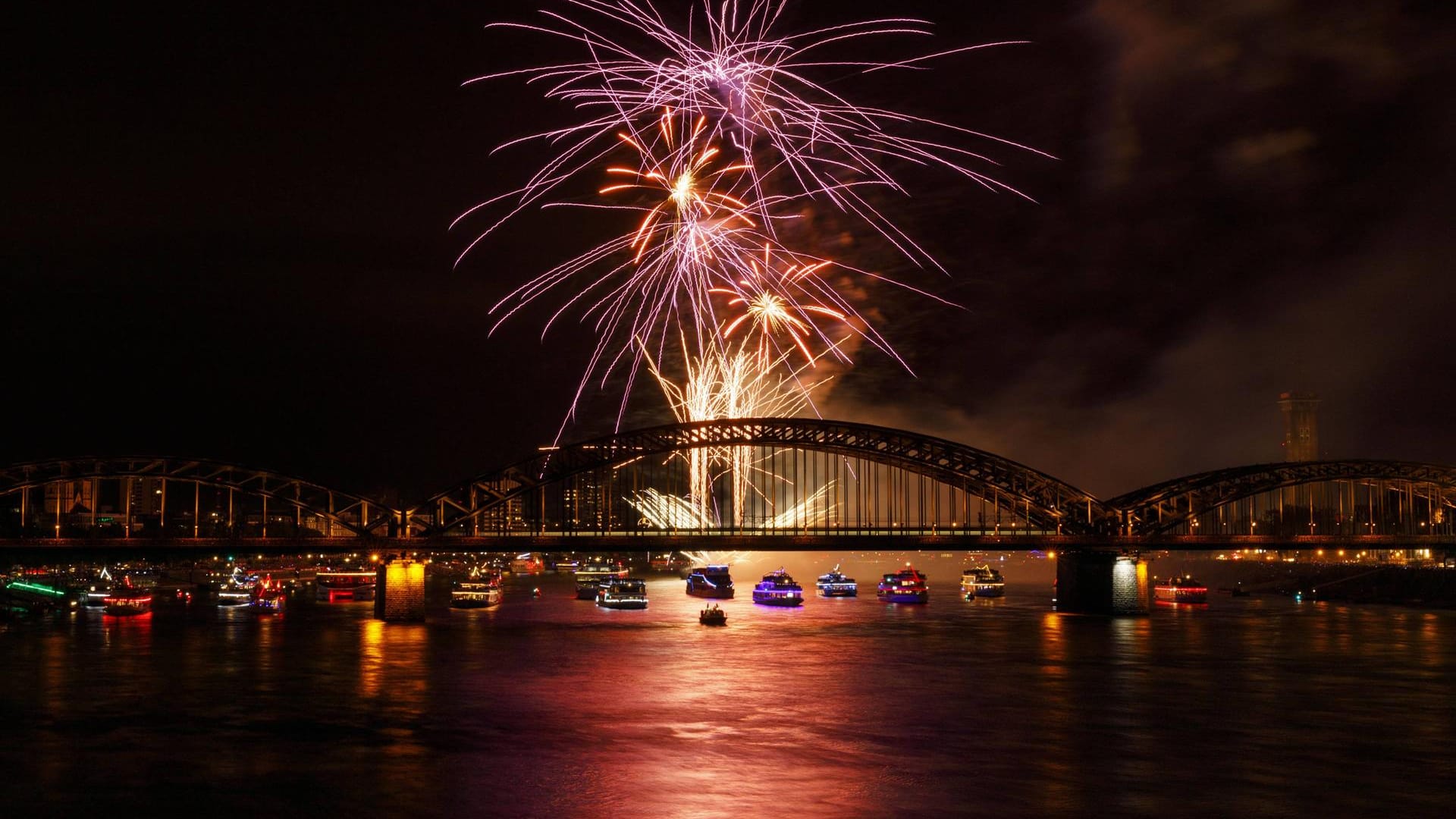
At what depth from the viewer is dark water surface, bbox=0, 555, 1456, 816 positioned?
3116 cm

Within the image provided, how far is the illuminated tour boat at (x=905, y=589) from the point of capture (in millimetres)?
139250

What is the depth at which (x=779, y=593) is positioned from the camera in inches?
5133

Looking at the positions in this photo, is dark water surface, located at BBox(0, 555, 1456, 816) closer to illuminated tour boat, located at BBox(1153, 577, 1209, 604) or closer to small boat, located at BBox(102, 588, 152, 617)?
small boat, located at BBox(102, 588, 152, 617)

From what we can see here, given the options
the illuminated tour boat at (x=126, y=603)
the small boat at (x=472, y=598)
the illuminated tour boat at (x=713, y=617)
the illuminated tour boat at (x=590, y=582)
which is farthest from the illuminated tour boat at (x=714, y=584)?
the illuminated tour boat at (x=126, y=603)

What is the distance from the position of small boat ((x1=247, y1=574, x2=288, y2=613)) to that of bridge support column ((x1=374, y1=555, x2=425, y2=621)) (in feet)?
68.2

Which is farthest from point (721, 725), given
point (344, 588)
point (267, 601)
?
point (344, 588)

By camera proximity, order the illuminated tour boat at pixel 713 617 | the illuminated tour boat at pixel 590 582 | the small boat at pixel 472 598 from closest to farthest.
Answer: the illuminated tour boat at pixel 713 617 < the small boat at pixel 472 598 < the illuminated tour boat at pixel 590 582

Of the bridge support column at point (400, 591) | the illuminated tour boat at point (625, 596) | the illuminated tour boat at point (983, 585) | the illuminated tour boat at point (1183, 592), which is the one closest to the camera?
the bridge support column at point (400, 591)

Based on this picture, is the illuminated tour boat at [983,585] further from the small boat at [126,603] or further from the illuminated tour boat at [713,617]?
the small boat at [126,603]

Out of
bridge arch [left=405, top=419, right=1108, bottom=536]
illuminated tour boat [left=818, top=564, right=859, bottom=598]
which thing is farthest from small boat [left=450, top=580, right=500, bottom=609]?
illuminated tour boat [left=818, top=564, right=859, bottom=598]

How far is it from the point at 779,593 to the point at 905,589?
55.7ft

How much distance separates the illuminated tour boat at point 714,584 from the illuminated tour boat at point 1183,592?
45783mm

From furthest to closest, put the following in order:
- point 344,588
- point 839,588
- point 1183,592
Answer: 1. point 839,588
2. point 1183,592
3. point 344,588

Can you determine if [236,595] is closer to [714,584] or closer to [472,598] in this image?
[472,598]
